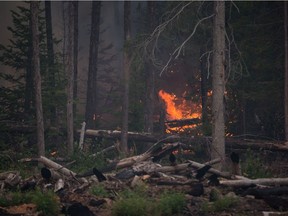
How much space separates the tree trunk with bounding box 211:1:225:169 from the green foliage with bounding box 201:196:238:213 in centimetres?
498

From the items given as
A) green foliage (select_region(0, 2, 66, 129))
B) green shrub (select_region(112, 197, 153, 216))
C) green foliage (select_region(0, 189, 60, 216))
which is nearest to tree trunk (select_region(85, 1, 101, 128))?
green foliage (select_region(0, 2, 66, 129))

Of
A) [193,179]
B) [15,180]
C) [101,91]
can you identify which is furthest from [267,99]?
[101,91]

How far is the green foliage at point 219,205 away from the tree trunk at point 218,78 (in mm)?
4985

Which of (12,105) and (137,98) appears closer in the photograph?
(12,105)

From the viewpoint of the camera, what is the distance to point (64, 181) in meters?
13.2

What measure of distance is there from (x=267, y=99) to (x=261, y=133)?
2.28 metres

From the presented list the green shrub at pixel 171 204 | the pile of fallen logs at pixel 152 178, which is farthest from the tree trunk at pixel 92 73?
the green shrub at pixel 171 204

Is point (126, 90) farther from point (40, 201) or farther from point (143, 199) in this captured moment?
point (40, 201)

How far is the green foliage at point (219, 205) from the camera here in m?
10.1

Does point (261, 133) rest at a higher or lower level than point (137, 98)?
lower

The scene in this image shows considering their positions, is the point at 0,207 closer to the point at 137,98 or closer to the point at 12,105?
the point at 12,105

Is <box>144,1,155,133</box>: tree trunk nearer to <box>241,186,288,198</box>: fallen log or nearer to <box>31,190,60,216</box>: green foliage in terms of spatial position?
<box>241,186,288,198</box>: fallen log

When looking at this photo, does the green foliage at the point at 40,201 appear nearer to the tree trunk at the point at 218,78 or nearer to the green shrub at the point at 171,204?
the green shrub at the point at 171,204

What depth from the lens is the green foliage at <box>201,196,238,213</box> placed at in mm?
10117
